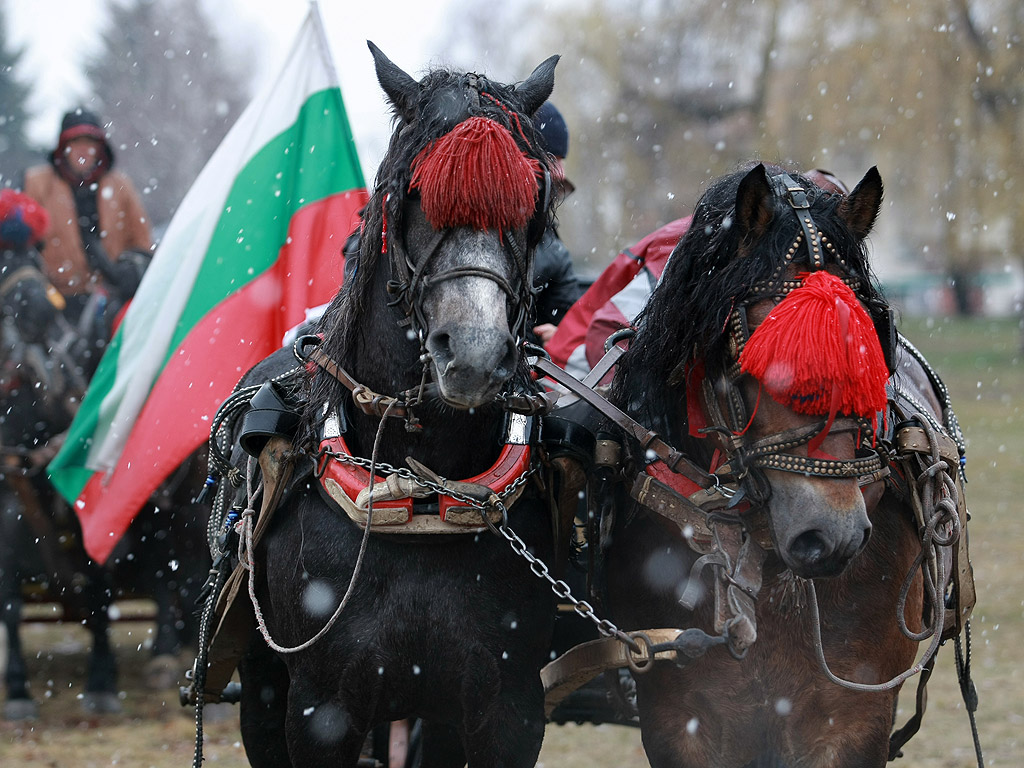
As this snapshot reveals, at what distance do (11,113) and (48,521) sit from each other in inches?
1210

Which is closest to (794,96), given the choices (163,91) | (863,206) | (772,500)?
(863,206)

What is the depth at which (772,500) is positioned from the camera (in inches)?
99.4

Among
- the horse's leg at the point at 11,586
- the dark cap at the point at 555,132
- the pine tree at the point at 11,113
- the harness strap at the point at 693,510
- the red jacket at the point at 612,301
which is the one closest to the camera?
the harness strap at the point at 693,510

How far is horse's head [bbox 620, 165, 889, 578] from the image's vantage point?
239 cm

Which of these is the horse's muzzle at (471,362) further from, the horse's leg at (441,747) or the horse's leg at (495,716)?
the horse's leg at (441,747)

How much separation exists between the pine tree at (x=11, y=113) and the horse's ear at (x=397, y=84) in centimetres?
3042

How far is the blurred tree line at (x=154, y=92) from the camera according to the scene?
28625 mm

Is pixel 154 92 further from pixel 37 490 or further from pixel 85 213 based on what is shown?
pixel 37 490

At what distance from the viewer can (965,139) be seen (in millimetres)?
17469

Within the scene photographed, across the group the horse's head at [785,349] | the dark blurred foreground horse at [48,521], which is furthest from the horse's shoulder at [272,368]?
the dark blurred foreground horse at [48,521]

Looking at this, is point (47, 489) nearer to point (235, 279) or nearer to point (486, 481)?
point (235, 279)

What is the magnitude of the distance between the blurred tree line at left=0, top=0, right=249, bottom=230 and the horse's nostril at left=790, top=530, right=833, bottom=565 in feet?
87.0

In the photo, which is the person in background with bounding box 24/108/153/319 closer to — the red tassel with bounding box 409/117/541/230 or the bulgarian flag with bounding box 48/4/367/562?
the bulgarian flag with bounding box 48/4/367/562

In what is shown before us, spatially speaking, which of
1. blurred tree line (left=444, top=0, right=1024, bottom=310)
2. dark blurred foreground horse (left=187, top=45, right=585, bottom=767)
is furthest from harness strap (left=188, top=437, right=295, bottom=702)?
blurred tree line (left=444, top=0, right=1024, bottom=310)
